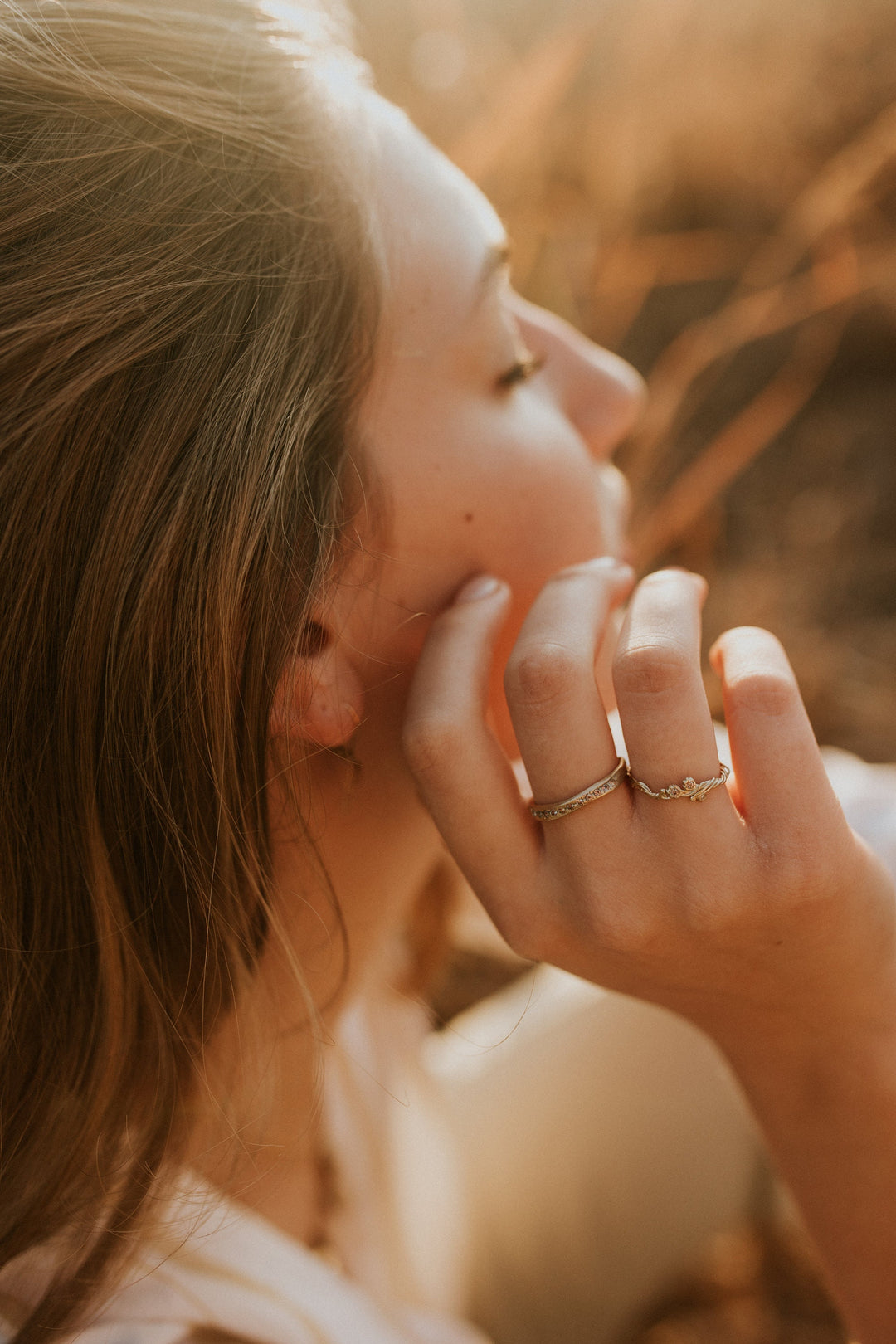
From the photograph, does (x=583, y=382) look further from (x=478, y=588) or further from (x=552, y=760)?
(x=552, y=760)

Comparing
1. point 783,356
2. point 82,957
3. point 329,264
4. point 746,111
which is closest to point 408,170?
point 329,264

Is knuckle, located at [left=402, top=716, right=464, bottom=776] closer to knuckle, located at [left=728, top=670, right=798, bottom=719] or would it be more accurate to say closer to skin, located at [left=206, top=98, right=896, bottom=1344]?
skin, located at [left=206, top=98, right=896, bottom=1344]

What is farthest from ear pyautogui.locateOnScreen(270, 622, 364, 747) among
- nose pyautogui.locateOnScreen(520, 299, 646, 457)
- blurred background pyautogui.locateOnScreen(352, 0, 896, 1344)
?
blurred background pyautogui.locateOnScreen(352, 0, 896, 1344)

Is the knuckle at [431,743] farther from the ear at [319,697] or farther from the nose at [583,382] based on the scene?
the nose at [583,382]

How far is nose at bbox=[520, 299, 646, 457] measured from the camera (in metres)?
0.92

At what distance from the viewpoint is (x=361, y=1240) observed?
1167mm

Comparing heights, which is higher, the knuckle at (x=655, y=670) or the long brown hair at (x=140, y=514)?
the long brown hair at (x=140, y=514)

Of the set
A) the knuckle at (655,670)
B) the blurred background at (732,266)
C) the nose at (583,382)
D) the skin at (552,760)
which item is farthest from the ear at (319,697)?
the blurred background at (732,266)

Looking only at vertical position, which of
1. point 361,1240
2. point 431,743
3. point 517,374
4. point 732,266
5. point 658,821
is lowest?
point 361,1240

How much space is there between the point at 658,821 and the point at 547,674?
135 mm

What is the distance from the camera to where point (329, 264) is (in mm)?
702

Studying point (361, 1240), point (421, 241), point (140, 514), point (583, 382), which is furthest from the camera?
point (361, 1240)

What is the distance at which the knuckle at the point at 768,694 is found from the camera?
2.23 feet

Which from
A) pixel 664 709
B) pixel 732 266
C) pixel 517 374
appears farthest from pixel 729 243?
pixel 664 709
